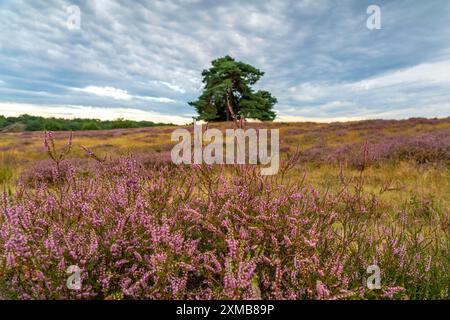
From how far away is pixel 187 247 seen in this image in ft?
6.06

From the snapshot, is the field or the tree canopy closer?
the field

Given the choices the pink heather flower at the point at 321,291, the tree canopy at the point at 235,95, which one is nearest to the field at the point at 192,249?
the pink heather flower at the point at 321,291

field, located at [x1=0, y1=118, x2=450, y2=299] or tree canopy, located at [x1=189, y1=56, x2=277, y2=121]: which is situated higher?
tree canopy, located at [x1=189, y1=56, x2=277, y2=121]

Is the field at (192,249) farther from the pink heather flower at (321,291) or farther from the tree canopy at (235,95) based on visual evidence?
the tree canopy at (235,95)

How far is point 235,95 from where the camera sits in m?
35.7

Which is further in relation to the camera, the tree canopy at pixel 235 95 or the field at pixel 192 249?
the tree canopy at pixel 235 95

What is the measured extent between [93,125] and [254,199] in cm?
5574

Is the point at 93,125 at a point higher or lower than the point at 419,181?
higher

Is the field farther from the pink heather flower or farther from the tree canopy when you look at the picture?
the tree canopy

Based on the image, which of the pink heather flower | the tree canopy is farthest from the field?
the tree canopy

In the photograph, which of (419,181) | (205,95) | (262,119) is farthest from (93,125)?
(419,181)

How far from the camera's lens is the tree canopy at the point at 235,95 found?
34.1 meters

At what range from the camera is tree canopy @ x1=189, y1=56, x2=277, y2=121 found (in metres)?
34.1

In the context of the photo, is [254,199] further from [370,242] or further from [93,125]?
[93,125]
